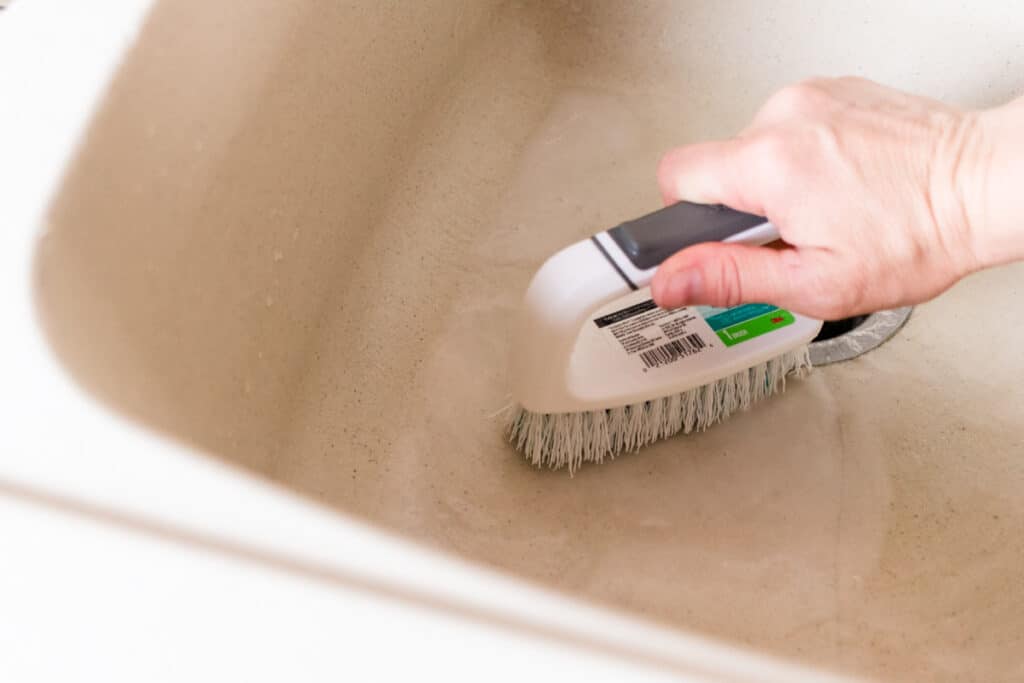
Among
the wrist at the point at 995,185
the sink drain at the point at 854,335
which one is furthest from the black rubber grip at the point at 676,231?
the sink drain at the point at 854,335

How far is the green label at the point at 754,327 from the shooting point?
64 centimetres

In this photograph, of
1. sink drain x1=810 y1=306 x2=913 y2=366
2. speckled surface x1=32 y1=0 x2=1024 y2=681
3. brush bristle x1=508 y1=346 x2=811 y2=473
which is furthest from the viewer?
sink drain x1=810 y1=306 x2=913 y2=366

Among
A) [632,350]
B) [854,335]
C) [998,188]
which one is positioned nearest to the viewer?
[998,188]

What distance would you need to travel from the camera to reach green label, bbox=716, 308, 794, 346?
2.11 ft

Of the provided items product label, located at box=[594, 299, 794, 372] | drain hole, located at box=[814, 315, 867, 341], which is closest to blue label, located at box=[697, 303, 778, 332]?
product label, located at box=[594, 299, 794, 372]

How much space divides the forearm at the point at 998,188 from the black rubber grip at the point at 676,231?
0.11 m

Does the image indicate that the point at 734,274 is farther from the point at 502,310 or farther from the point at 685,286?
the point at 502,310

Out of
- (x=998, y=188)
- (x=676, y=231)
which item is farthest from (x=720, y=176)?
(x=998, y=188)

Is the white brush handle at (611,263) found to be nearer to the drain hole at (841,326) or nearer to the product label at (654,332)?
the product label at (654,332)

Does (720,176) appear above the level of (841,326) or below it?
above

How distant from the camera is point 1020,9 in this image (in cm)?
74

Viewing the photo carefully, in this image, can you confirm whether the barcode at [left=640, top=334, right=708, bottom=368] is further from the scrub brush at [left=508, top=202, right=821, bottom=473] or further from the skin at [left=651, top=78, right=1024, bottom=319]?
the skin at [left=651, top=78, right=1024, bottom=319]

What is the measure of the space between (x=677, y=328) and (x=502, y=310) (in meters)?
0.13

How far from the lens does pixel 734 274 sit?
0.50 m
